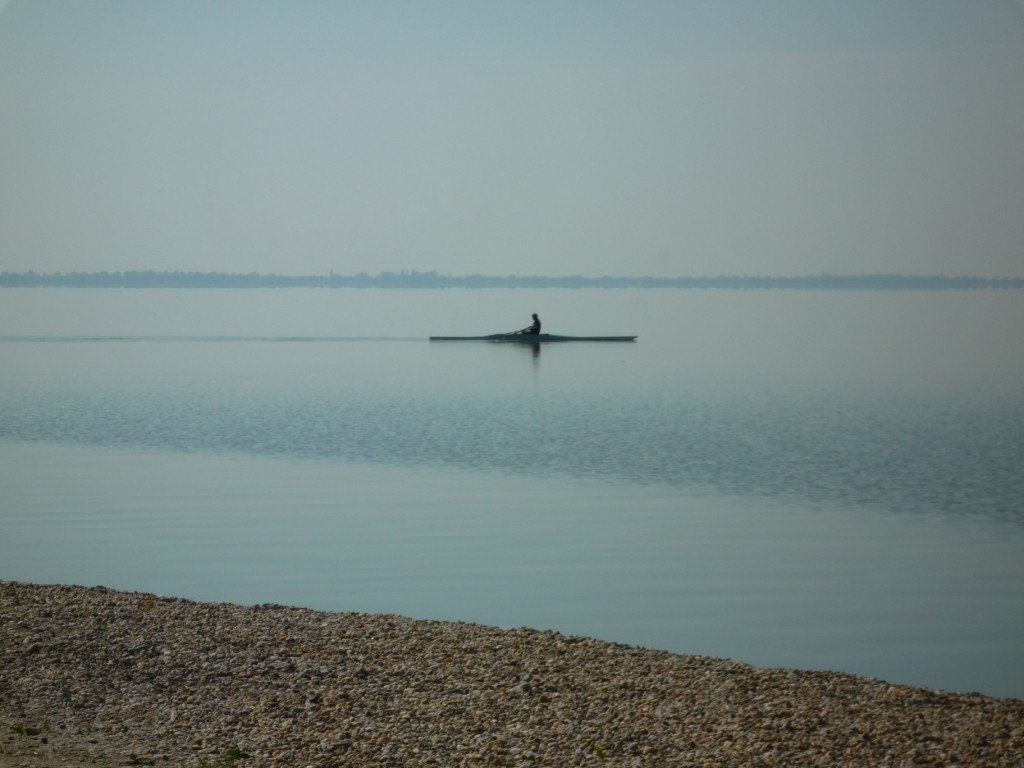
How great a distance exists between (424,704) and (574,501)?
441 inches

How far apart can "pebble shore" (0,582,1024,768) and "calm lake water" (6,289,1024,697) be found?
6.05ft

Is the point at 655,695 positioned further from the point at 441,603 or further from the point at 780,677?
the point at 441,603

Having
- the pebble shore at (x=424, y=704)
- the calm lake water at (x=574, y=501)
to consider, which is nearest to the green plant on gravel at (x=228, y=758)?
the pebble shore at (x=424, y=704)

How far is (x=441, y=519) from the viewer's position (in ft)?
61.6

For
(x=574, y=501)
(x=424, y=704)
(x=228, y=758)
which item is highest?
(x=574, y=501)

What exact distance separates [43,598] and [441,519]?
7175 mm

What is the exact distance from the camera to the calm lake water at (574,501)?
1352 centimetres

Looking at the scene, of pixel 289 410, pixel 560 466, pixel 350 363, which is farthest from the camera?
pixel 350 363

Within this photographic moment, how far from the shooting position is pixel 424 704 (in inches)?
368

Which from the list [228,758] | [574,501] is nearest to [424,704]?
[228,758]

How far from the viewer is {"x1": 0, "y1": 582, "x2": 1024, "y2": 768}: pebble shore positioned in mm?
8406

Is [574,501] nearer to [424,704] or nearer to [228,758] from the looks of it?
[424,704]

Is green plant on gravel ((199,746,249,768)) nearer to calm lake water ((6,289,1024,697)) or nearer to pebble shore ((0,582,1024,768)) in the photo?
pebble shore ((0,582,1024,768))

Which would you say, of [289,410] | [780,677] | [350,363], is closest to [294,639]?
[780,677]
